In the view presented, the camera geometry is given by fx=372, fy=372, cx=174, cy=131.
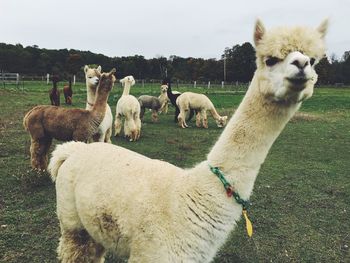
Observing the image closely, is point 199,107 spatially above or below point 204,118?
above

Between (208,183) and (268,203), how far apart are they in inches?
137

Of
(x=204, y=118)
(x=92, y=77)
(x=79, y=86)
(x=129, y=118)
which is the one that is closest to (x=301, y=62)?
(x=92, y=77)

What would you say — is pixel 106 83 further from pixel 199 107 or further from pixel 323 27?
pixel 199 107

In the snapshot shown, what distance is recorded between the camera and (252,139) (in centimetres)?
217

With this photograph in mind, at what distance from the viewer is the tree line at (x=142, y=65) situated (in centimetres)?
5228

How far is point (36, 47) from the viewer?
209ft

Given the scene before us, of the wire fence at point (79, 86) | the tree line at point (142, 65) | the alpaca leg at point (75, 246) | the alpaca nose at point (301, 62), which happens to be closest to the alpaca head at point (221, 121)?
the alpaca leg at point (75, 246)

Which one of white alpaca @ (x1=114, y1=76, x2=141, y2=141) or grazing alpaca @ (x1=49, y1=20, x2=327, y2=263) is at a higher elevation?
grazing alpaca @ (x1=49, y1=20, x2=327, y2=263)

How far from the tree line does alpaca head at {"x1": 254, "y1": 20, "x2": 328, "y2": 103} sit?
155ft

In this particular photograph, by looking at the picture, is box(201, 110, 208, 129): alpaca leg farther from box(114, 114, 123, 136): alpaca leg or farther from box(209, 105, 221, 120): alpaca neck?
box(114, 114, 123, 136): alpaca leg

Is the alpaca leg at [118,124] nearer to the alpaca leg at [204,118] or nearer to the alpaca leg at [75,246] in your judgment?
the alpaca leg at [204,118]

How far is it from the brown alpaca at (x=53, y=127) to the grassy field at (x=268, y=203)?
0.37 meters

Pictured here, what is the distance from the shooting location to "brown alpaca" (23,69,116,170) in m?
6.22

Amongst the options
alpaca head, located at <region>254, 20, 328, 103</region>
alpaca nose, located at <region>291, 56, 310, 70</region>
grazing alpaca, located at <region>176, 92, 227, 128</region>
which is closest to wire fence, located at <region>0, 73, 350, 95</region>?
grazing alpaca, located at <region>176, 92, 227, 128</region>
